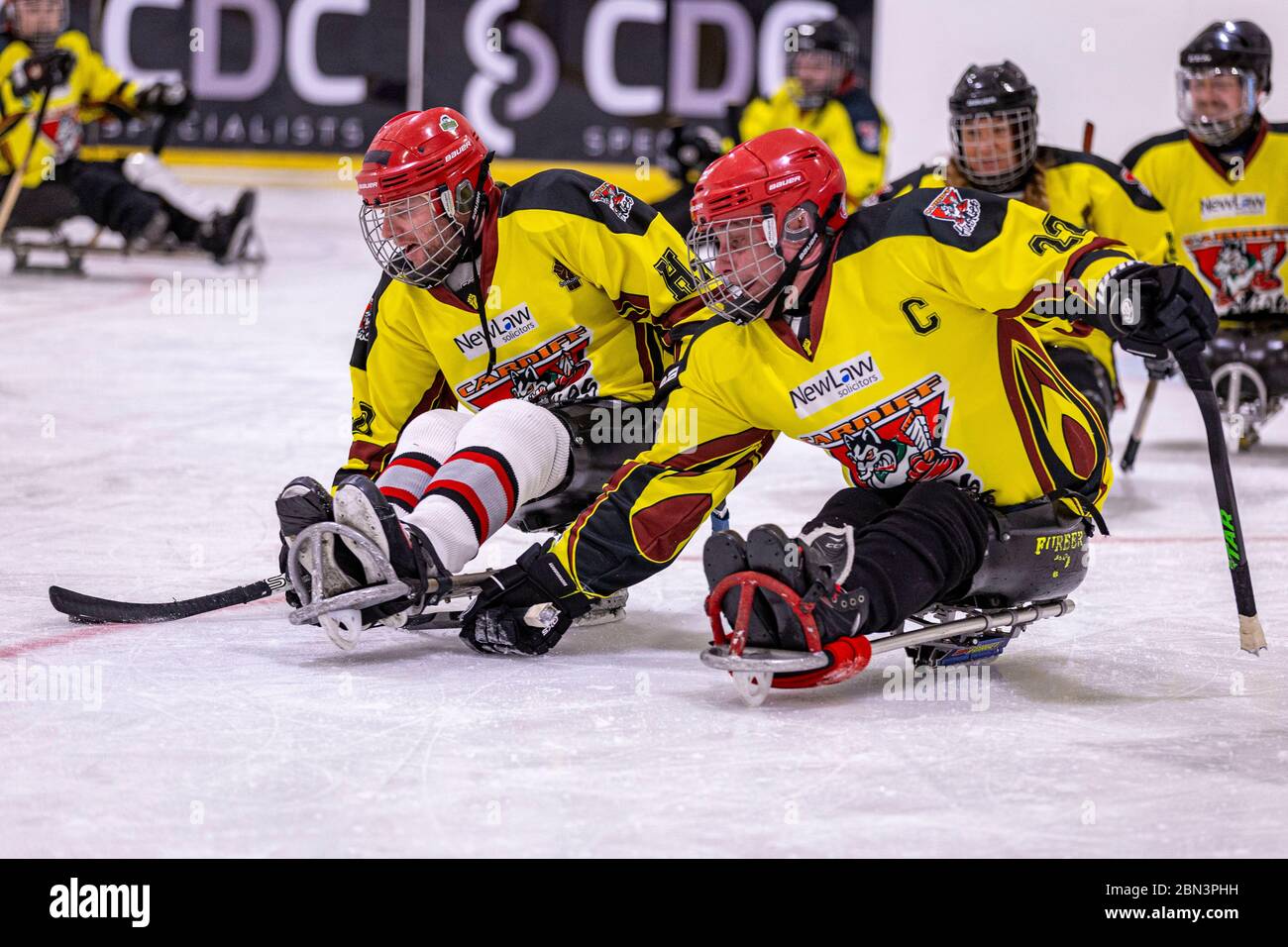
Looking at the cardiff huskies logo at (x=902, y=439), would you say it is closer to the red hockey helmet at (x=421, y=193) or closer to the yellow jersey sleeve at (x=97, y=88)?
the red hockey helmet at (x=421, y=193)

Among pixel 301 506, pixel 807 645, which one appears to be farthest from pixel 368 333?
pixel 807 645

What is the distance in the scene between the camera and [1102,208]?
15.2 ft

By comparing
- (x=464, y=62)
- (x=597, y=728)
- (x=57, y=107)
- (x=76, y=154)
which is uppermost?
(x=464, y=62)

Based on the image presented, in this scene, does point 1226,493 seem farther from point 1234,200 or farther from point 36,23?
point 36,23

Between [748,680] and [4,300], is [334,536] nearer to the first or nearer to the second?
[748,680]

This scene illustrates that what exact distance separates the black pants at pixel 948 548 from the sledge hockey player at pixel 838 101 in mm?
4922

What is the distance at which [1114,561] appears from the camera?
404cm

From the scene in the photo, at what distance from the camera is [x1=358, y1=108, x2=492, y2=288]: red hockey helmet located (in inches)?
125

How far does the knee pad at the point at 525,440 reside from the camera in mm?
3148

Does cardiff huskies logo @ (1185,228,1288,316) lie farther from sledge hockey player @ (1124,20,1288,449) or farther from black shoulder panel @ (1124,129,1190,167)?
black shoulder panel @ (1124,129,1190,167)

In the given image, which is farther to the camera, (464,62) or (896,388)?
(464,62)

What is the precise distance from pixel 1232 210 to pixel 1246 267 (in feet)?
0.61

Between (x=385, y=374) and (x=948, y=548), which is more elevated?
(x=385, y=374)

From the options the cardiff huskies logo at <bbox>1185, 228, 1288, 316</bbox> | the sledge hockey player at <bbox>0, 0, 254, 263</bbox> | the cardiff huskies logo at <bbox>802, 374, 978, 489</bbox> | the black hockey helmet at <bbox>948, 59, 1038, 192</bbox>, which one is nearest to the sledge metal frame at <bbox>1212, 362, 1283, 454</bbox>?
the cardiff huskies logo at <bbox>1185, 228, 1288, 316</bbox>
